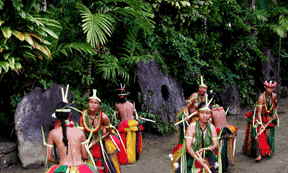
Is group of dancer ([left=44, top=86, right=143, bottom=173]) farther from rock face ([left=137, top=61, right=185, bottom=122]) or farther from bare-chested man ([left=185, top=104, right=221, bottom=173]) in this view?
rock face ([left=137, top=61, right=185, bottom=122])

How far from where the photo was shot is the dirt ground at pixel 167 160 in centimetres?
695

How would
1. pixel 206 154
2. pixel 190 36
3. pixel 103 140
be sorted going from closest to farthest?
pixel 206 154
pixel 103 140
pixel 190 36

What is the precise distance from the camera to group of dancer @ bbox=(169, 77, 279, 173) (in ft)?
15.9

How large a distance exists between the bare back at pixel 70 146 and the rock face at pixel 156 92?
213 inches

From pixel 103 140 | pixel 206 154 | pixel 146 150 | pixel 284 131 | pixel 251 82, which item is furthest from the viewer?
pixel 251 82

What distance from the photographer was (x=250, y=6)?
13109 mm

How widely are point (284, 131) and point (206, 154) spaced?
5543 millimetres

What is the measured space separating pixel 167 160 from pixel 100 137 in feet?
7.25

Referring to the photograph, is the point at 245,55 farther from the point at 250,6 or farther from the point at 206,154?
the point at 206,154

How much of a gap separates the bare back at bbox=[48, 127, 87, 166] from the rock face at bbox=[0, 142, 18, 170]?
3503mm

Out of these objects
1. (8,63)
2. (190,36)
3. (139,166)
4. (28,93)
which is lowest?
(139,166)

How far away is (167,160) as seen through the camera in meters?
7.79

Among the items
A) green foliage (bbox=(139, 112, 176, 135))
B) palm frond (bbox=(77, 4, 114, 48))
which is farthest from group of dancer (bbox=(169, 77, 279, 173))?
green foliage (bbox=(139, 112, 176, 135))

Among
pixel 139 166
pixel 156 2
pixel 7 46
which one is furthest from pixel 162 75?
pixel 7 46
